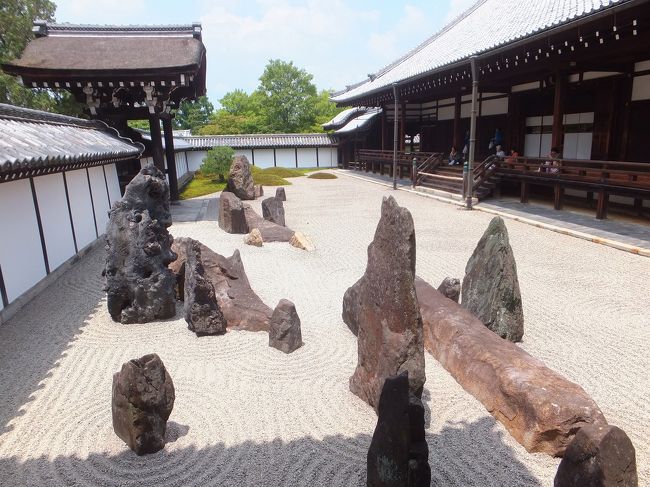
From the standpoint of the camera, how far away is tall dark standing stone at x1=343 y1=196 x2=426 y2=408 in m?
4.11

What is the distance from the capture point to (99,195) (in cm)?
1298

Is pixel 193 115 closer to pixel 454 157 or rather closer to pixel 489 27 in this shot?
pixel 454 157

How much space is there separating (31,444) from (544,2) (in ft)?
63.0

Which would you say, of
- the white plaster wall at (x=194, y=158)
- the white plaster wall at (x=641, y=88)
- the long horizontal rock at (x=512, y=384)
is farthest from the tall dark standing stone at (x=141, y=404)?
the white plaster wall at (x=194, y=158)

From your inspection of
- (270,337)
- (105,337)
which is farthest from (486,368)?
(105,337)

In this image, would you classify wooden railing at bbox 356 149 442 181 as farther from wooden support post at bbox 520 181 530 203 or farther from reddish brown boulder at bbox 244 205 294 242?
reddish brown boulder at bbox 244 205 294 242

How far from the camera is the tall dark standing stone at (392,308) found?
411cm

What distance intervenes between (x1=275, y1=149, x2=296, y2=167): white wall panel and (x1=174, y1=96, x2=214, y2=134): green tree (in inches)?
1049

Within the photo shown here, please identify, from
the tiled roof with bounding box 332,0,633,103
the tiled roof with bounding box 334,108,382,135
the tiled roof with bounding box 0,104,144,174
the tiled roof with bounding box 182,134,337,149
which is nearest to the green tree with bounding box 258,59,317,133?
the tiled roof with bounding box 182,134,337,149

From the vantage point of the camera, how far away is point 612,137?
14.4 metres

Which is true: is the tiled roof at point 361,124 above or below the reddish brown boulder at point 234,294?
above

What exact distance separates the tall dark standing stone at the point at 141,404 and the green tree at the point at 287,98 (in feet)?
159

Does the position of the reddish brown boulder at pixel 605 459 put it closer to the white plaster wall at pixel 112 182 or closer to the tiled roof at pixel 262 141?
the white plaster wall at pixel 112 182

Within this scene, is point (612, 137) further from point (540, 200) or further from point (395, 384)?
point (395, 384)
